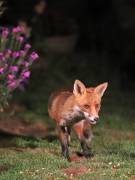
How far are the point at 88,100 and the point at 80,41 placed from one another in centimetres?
1281

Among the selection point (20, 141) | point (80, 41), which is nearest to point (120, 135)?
point (20, 141)

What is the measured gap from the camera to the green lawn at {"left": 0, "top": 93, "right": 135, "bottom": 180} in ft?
29.2

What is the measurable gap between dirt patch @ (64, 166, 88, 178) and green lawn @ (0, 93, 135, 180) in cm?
5

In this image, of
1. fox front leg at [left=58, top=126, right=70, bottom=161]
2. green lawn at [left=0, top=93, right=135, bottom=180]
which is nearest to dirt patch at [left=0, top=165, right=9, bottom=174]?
green lawn at [left=0, top=93, right=135, bottom=180]

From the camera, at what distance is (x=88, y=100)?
9922 millimetres

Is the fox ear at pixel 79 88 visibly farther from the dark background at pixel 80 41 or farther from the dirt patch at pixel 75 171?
the dark background at pixel 80 41

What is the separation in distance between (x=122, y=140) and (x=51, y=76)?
22.7 ft

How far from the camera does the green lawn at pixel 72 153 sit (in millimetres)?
8891

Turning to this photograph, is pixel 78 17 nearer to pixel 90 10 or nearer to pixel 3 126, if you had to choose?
pixel 90 10

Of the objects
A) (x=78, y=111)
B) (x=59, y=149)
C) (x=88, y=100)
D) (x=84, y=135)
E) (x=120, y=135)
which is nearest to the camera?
(x=88, y=100)

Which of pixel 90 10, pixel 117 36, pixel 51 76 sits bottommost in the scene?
pixel 51 76

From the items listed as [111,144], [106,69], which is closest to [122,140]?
[111,144]

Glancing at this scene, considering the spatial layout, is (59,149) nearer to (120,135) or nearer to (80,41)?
(120,135)

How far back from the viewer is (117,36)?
20906mm
